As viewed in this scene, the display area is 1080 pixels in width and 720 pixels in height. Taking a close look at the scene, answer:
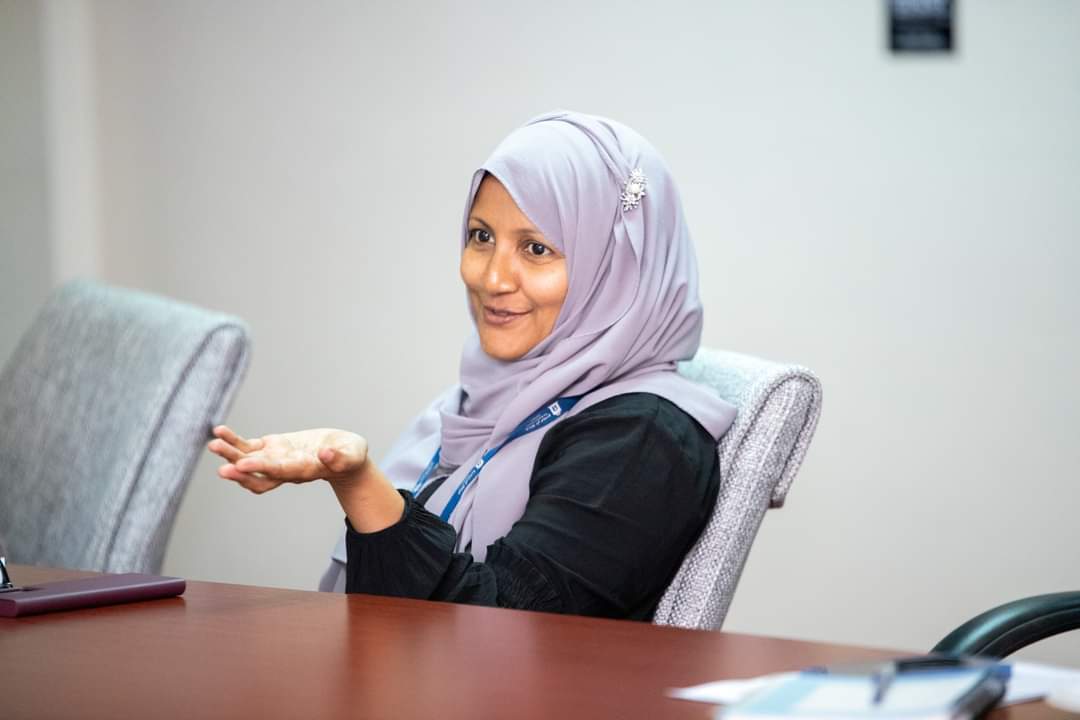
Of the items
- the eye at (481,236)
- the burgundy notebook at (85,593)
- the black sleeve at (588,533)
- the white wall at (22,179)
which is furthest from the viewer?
the white wall at (22,179)

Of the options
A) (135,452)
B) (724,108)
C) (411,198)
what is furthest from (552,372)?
(411,198)

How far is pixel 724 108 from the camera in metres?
3.27

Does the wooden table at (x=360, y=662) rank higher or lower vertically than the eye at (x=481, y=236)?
lower

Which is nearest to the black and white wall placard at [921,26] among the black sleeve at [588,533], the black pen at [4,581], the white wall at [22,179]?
the black sleeve at [588,533]

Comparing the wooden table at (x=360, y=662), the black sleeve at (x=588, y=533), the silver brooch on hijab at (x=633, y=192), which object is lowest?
the black sleeve at (x=588, y=533)

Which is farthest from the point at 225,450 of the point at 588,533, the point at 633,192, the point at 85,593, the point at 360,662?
the point at 633,192

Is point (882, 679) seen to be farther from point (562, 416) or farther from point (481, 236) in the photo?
point (481, 236)

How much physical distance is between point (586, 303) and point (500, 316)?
12 cm

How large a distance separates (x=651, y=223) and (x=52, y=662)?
1.08m

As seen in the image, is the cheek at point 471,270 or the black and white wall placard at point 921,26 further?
the black and white wall placard at point 921,26

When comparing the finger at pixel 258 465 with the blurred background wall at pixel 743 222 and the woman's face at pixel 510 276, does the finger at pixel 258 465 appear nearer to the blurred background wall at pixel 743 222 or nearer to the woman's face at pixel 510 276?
the woman's face at pixel 510 276

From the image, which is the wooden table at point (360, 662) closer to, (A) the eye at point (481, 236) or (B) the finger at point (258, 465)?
(B) the finger at point (258, 465)

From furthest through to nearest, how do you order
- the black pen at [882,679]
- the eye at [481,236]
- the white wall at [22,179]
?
the white wall at [22,179]
the eye at [481,236]
the black pen at [882,679]

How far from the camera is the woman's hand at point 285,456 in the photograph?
4.07 feet
